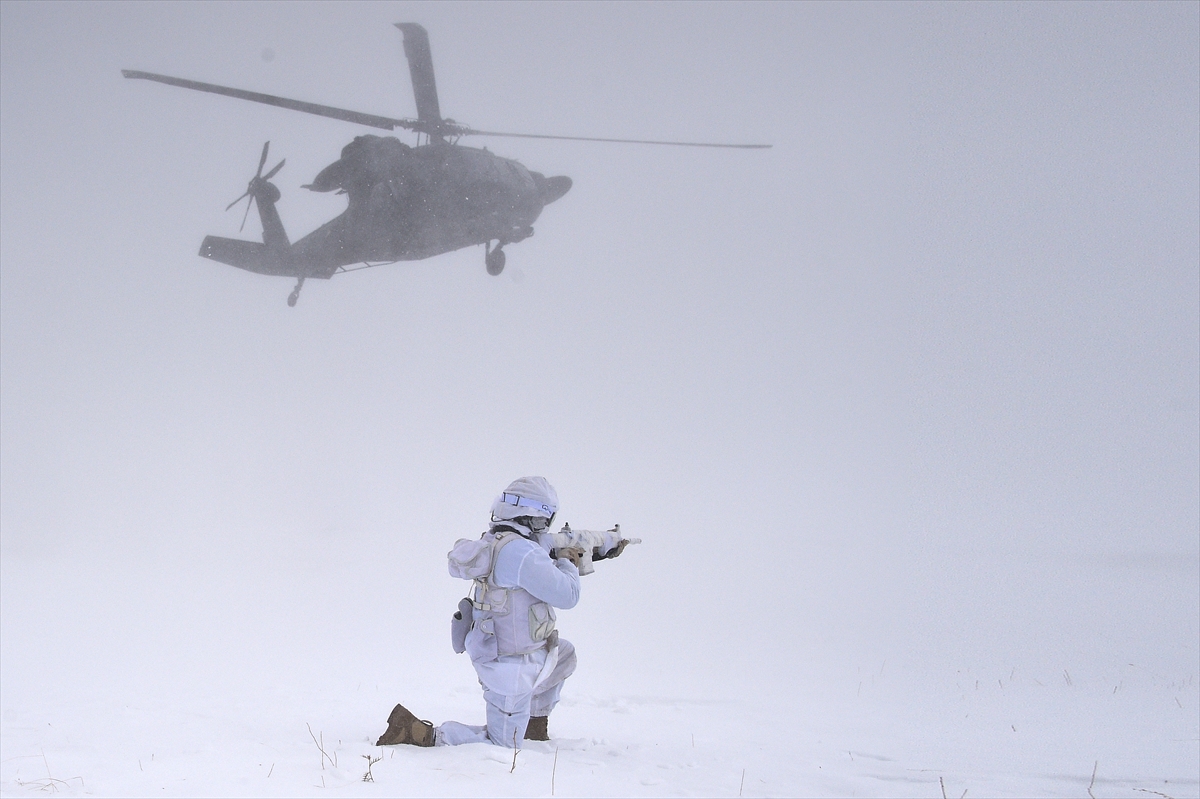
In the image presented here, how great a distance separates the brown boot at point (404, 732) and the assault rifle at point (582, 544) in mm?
951

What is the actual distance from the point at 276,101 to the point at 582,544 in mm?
9117

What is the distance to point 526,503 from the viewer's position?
380cm

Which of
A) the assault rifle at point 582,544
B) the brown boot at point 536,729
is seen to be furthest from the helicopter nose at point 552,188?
the brown boot at point 536,729

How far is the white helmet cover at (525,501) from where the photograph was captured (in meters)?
3.79

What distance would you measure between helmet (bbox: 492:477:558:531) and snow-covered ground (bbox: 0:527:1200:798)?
3.37ft

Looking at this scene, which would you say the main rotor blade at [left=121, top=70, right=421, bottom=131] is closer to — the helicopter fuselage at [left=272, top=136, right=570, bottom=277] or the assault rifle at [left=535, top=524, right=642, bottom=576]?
the helicopter fuselage at [left=272, top=136, right=570, bottom=277]

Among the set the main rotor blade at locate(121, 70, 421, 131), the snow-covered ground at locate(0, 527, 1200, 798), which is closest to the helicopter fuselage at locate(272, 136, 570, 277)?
the main rotor blade at locate(121, 70, 421, 131)

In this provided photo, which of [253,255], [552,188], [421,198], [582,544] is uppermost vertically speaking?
[552,188]

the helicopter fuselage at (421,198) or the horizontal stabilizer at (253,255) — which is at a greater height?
the helicopter fuselage at (421,198)

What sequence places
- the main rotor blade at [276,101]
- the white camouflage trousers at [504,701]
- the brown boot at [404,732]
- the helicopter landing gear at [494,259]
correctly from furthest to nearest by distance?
the helicopter landing gear at [494,259], the main rotor blade at [276,101], the white camouflage trousers at [504,701], the brown boot at [404,732]

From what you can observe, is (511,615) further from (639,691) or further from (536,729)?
(639,691)

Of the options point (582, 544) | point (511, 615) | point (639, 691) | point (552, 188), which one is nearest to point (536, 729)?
point (511, 615)

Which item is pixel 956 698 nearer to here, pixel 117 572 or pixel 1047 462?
pixel 117 572

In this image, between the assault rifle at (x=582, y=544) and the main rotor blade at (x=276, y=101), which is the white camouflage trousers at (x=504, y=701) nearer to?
the assault rifle at (x=582, y=544)
